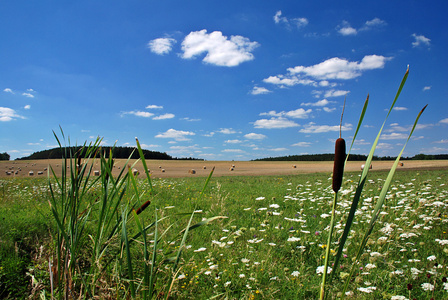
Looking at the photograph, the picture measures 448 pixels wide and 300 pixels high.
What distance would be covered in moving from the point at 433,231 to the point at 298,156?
4920 centimetres

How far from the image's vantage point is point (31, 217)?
470 centimetres

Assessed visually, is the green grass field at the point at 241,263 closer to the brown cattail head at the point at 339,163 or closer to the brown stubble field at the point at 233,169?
the brown cattail head at the point at 339,163

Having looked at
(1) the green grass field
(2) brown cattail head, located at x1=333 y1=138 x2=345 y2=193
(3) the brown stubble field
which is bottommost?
(1) the green grass field

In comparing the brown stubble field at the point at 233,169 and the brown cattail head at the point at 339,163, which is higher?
the brown cattail head at the point at 339,163

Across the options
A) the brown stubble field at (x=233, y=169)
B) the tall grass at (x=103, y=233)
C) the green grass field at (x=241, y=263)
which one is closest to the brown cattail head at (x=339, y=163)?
the tall grass at (x=103, y=233)

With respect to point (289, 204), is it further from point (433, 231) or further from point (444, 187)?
point (444, 187)

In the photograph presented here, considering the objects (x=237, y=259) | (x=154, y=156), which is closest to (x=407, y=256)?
(x=237, y=259)

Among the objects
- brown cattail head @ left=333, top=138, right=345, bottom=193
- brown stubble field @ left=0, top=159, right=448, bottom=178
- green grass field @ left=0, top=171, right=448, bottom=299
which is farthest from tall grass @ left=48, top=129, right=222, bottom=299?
brown stubble field @ left=0, top=159, right=448, bottom=178

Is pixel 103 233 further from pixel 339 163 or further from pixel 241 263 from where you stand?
pixel 241 263

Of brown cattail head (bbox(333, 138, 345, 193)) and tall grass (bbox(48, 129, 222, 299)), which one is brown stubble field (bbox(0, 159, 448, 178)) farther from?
brown cattail head (bbox(333, 138, 345, 193))

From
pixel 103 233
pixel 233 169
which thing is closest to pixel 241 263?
pixel 103 233

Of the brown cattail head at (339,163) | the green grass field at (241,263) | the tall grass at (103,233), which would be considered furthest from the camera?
the green grass field at (241,263)

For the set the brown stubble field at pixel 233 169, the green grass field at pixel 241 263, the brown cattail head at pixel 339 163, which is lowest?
the green grass field at pixel 241 263

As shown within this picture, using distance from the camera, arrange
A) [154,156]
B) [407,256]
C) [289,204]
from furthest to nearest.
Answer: [154,156] < [289,204] < [407,256]
